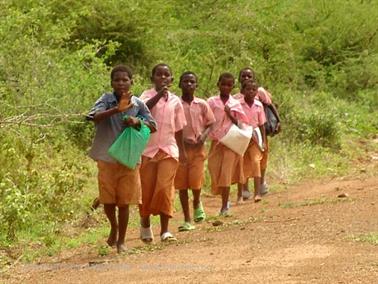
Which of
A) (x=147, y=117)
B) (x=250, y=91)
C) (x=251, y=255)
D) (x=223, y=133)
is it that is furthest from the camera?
(x=250, y=91)

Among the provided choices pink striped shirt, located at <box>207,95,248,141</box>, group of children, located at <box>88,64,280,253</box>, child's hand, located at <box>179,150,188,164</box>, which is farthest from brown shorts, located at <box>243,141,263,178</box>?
child's hand, located at <box>179,150,188,164</box>

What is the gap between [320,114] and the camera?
57.4ft

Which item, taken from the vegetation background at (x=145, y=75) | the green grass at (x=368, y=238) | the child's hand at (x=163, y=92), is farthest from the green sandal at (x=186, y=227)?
the green grass at (x=368, y=238)

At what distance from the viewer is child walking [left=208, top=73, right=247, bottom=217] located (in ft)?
34.0

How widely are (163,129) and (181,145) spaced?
84 cm

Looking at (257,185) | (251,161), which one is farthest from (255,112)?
(257,185)

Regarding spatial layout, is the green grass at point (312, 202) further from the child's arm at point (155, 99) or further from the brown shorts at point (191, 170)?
the child's arm at point (155, 99)

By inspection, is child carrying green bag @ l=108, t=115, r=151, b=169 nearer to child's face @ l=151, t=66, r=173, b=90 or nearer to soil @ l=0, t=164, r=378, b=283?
soil @ l=0, t=164, r=378, b=283

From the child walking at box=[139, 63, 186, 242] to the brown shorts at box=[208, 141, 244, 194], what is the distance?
1.79 metres

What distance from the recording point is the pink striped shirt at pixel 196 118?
958 centimetres

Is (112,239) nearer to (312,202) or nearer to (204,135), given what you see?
(204,135)

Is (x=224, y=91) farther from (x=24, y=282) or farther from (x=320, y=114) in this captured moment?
(x=320, y=114)

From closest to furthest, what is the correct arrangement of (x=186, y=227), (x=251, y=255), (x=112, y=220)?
1. (x=251, y=255)
2. (x=112, y=220)
3. (x=186, y=227)

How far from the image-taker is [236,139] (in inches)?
410
